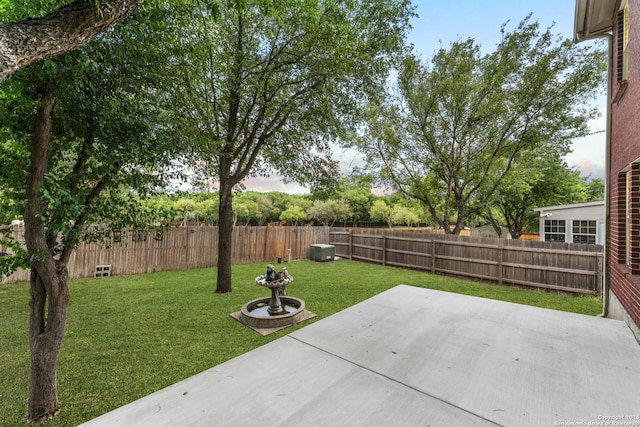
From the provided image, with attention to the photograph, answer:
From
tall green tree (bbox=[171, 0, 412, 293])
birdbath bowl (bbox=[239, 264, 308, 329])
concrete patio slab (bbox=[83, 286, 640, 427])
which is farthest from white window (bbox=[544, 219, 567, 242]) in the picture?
birdbath bowl (bbox=[239, 264, 308, 329])

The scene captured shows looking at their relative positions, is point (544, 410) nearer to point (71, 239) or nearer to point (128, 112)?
point (71, 239)

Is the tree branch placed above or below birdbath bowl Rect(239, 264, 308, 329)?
above

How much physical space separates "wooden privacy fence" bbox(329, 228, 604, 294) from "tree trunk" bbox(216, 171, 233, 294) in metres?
6.25

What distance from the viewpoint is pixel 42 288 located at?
7.41ft

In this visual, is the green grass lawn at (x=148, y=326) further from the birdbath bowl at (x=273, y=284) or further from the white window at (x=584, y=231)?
the white window at (x=584, y=231)

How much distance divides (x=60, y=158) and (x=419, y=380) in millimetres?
4030

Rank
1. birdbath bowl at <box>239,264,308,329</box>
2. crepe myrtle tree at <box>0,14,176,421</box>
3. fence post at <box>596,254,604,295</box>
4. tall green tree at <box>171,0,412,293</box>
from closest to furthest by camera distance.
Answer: crepe myrtle tree at <box>0,14,176,421</box>
birdbath bowl at <box>239,264,308,329</box>
tall green tree at <box>171,0,412,293</box>
fence post at <box>596,254,604,295</box>

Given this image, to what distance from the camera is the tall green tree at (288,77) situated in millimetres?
5012

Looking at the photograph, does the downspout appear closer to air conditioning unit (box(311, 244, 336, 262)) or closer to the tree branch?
the tree branch

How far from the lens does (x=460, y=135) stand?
10.2m

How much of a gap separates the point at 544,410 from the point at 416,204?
40.4 feet

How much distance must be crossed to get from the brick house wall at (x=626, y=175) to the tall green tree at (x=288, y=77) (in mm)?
3716

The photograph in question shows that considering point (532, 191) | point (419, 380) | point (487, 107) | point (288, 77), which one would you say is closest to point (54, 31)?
point (419, 380)

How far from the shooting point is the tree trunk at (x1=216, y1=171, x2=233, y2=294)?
6102 mm
